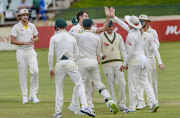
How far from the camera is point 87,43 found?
12578mm

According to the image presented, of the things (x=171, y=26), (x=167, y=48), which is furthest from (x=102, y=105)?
(x=171, y=26)

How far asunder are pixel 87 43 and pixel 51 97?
4166 mm

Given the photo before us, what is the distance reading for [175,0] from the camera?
46844 millimetres

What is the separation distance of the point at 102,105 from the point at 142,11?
21.9 m

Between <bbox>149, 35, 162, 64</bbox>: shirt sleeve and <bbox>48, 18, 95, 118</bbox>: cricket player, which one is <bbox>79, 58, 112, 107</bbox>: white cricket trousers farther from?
<bbox>149, 35, 162, 64</bbox>: shirt sleeve

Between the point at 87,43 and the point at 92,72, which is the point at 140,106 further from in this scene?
the point at 87,43

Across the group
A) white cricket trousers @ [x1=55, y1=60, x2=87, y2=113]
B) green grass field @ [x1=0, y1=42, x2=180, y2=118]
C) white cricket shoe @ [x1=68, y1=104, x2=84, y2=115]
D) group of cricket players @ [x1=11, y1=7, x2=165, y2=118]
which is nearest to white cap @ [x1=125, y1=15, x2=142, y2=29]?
group of cricket players @ [x1=11, y1=7, x2=165, y2=118]

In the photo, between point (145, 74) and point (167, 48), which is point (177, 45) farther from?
point (145, 74)

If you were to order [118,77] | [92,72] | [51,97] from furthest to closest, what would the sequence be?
[51,97]
[118,77]
[92,72]

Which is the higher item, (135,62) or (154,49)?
(154,49)

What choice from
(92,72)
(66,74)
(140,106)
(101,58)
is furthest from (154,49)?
(66,74)

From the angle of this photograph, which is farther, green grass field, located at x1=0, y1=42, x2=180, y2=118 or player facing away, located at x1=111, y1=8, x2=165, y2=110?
player facing away, located at x1=111, y1=8, x2=165, y2=110

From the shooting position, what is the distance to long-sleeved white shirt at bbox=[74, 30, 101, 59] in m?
12.6

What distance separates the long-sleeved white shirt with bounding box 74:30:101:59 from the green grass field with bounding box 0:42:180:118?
1506mm
